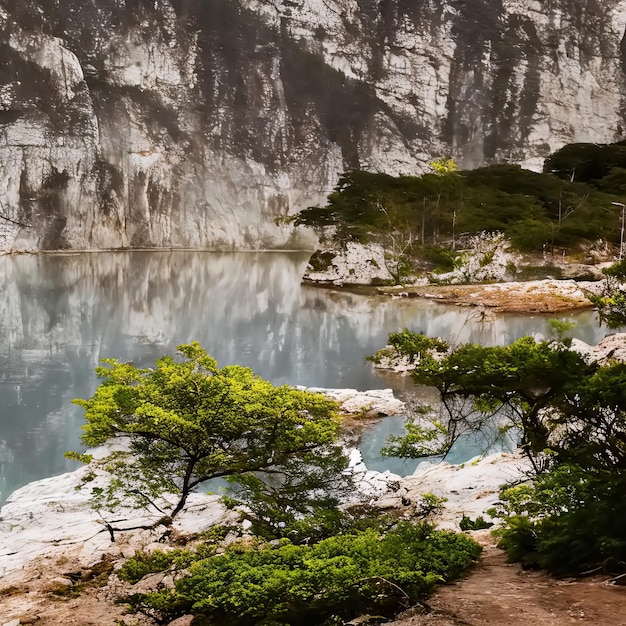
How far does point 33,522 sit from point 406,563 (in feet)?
15.1

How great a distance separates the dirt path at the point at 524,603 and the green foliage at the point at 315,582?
0.57 feet

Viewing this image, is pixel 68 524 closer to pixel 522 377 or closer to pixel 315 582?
pixel 315 582

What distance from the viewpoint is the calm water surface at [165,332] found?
1049 cm

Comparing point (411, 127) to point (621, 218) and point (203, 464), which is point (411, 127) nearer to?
point (621, 218)

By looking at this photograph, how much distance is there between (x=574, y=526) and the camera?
13.6 ft

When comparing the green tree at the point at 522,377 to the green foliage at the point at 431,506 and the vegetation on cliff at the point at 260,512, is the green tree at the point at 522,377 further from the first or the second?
the vegetation on cliff at the point at 260,512

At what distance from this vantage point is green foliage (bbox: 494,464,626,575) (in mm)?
3889

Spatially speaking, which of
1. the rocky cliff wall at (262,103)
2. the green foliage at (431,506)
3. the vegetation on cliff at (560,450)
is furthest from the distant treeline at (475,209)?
the vegetation on cliff at (560,450)

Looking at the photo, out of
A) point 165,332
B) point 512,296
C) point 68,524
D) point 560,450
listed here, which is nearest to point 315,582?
point 560,450

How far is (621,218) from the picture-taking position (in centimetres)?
2884

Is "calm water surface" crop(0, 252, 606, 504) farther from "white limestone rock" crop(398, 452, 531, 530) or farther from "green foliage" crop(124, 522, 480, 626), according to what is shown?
"green foliage" crop(124, 522, 480, 626)

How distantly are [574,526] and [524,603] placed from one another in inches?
26.9

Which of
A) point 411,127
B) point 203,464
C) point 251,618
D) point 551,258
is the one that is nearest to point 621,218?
point 551,258

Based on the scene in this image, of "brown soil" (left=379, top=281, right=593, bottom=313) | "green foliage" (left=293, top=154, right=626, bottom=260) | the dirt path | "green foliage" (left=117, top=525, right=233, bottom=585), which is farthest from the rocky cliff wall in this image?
the dirt path
